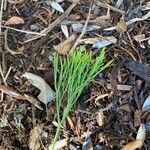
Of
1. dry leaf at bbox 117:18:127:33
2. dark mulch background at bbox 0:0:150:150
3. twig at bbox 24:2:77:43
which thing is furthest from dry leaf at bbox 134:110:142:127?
twig at bbox 24:2:77:43

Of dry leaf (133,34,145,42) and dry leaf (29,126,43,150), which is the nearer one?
dry leaf (29,126,43,150)

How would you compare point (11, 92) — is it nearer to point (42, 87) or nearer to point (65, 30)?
point (42, 87)

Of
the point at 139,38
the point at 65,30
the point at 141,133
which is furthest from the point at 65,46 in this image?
the point at 141,133

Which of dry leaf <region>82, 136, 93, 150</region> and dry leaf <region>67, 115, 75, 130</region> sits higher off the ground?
dry leaf <region>67, 115, 75, 130</region>

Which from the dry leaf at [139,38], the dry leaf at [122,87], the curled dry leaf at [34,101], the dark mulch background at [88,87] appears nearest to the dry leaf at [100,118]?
the dark mulch background at [88,87]

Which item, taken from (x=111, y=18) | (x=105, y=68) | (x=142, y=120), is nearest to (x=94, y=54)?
(x=105, y=68)

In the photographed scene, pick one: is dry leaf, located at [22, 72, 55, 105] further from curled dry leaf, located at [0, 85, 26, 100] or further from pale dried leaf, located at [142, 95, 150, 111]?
pale dried leaf, located at [142, 95, 150, 111]
